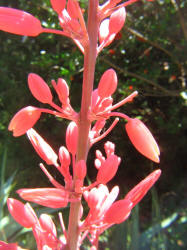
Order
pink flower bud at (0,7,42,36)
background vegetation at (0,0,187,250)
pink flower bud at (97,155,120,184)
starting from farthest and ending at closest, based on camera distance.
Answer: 1. background vegetation at (0,0,187,250)
2. pink flower bud at (97,155,120,184)
3. pink flower bud at (0,7,42,36)

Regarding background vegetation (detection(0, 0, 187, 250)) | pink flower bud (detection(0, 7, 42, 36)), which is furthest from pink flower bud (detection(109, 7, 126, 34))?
background vegetation (detection(0, 0, 187, 250))

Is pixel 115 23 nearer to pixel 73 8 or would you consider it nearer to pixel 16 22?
pixel 73 8

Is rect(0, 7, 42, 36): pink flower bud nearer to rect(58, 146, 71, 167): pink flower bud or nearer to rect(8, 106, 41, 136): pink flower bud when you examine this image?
rect(8, 106, 41, 136): pink flower bud

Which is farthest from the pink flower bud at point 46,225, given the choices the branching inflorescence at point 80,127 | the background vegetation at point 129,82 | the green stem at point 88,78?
the background vegetation at point 129,82

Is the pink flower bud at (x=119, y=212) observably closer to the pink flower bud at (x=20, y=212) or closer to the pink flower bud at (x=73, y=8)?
the pink flower bud at (x=20, y=212)

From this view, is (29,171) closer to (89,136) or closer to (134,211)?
(134,211)
